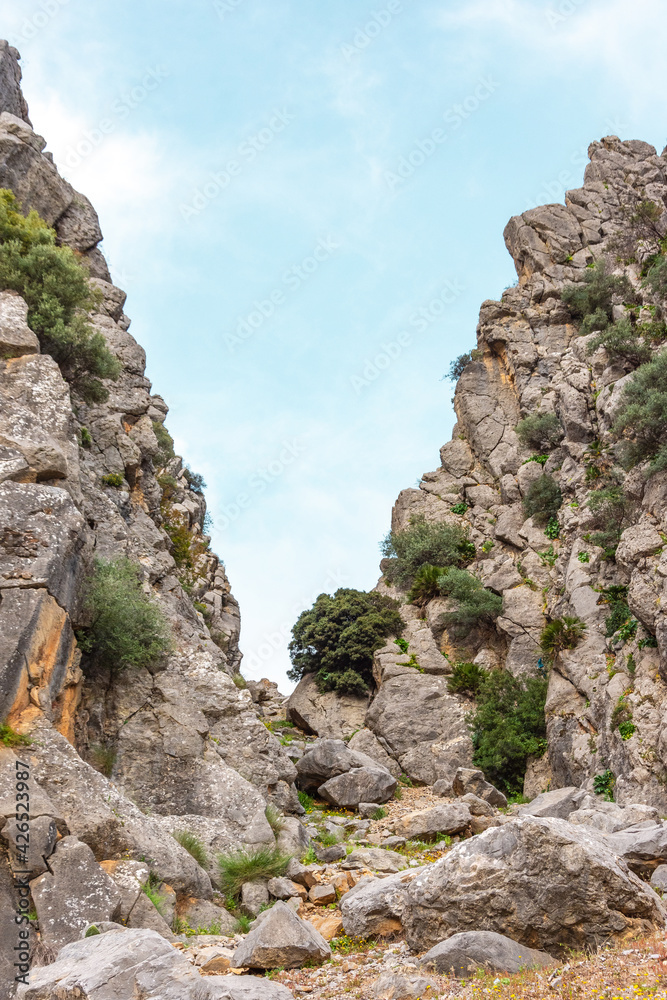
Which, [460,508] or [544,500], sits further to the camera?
[460,508]

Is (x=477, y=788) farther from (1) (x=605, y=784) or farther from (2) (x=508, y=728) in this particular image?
(2) (x=508, y=728)

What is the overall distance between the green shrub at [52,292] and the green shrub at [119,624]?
18.7 feet

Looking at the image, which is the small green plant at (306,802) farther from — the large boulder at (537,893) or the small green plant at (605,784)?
the large boulder at (537,893)

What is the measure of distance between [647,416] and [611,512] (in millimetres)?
3970

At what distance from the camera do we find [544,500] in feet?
100

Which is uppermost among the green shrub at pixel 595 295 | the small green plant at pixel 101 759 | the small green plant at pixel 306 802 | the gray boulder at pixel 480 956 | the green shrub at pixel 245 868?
the green shrub at pixel 595 295

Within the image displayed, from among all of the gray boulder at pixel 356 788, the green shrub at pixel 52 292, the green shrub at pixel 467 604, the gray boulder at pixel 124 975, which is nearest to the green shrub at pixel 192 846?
the gray boulder at pixel 124 975

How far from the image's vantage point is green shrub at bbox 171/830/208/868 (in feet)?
40.6

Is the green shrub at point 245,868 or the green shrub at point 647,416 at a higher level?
the green shrub at point 647,416

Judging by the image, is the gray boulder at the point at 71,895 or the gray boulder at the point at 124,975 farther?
the gray boulder at the point at 71,895

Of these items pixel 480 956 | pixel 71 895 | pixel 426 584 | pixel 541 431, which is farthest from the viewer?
pixel 541 431

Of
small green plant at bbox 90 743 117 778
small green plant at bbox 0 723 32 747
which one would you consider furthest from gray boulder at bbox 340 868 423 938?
small green plant at bbox 90 743 117 778

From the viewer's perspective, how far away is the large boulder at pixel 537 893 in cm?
715

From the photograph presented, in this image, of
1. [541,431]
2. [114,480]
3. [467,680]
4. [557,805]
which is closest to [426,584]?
[467,680]
